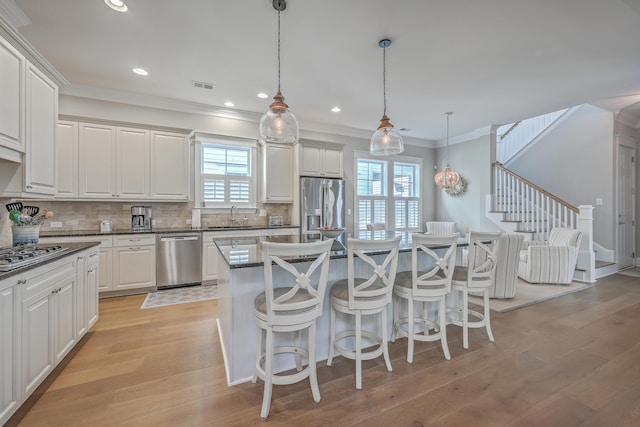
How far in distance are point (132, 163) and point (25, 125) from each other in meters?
2.01

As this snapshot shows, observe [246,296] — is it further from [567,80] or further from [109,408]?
[567,80]

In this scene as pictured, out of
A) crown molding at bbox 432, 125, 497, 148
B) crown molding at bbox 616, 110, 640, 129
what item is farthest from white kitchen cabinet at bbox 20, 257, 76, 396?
crown molding at bbox 616, 110, 640, 129

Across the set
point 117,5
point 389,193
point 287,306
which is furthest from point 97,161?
point 389,193

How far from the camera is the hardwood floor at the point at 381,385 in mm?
1665

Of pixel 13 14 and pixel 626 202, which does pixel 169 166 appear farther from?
pixel 626 202

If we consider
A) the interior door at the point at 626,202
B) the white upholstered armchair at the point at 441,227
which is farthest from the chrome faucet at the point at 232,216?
the interior door at the point at 626,202

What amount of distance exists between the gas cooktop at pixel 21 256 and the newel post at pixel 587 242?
690 cm

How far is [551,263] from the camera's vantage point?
4.37 metres

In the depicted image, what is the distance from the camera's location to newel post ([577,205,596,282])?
180 inches

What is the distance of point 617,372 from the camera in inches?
83.0

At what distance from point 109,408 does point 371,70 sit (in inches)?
160

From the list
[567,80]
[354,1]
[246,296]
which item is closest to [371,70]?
[354,1]

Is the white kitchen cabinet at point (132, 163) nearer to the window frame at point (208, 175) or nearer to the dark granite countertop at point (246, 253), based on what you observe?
the window frame at point (208, 175)

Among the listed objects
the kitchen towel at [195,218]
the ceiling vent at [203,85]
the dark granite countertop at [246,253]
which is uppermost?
the ceiling vent at [203,85]
